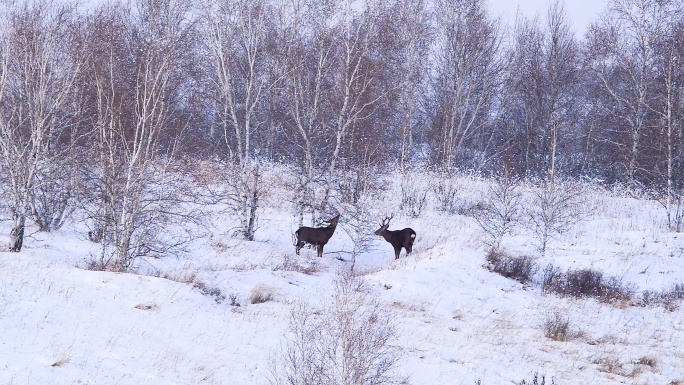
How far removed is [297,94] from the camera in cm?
2186

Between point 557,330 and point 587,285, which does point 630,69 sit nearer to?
point 587,285

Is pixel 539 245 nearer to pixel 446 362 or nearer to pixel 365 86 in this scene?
pixel 365 86

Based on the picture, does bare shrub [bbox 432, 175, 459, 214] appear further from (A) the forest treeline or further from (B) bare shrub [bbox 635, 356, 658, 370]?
(B) bare shrub [bbox 635, 356, 658, 370]

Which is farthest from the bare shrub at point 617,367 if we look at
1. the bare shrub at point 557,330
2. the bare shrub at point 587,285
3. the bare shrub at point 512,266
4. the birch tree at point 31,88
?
the birch tree at point 31,88

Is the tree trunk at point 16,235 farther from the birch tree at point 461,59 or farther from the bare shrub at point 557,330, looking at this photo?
the birch tree at point 461,59

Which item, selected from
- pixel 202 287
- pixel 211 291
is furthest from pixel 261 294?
pixel 202 287

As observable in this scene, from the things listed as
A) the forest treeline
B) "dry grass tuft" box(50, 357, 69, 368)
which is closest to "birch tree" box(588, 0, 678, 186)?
the forest treeline

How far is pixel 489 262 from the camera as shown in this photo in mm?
16828

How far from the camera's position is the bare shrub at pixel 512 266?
16.5 meters

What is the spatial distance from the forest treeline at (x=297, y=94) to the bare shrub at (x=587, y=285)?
3.35 metres

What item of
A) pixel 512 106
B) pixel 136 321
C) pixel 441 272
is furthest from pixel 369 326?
pixel 512 106

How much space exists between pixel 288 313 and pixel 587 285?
8.37 m

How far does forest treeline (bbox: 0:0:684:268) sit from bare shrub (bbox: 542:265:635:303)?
335 centimetres

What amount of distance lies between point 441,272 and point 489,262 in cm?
182
